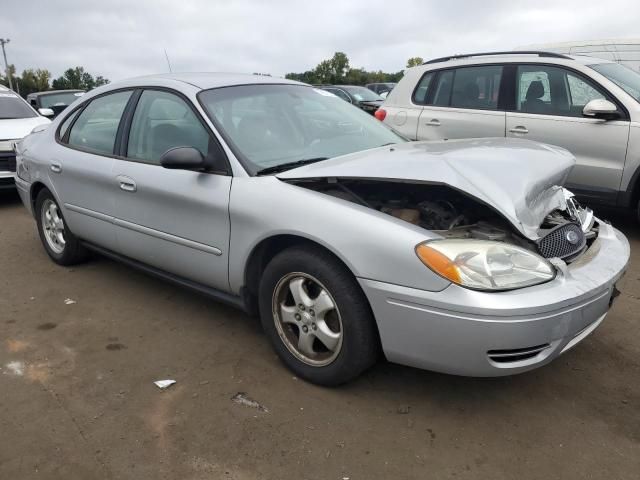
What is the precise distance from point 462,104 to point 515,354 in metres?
4.22

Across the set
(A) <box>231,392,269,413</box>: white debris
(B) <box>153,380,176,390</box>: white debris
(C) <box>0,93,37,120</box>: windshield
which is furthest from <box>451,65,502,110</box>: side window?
(C) <box>0,93,37,120</box>: windshield

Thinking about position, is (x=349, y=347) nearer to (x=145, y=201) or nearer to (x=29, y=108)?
(x=145, y=201)

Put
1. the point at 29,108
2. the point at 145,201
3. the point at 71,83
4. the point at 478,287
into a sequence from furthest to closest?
the point at 71,83 → the point at 29,108 → the point at 145,201 → the point at 478,287

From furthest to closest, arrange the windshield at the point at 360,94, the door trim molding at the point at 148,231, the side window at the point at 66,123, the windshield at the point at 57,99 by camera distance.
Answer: the windshield at the point at 360,94 < the windshield at the point at 57,99 < the side window at the point at 66,123 < the door trim molding at the point at 148,231

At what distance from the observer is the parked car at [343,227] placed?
2336 millimetres

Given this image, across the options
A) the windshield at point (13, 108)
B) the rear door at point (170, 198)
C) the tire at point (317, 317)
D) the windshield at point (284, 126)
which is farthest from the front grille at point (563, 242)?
the windshield at point (13, 108)

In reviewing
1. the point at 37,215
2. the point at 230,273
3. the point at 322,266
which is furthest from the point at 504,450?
the point at 37,215

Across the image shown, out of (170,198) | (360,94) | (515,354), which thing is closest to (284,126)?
(170,198)

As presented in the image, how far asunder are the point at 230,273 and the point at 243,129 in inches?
33.5

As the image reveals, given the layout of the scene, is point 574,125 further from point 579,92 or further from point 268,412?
point 268,412

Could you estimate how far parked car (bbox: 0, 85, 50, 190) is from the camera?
23.8 feet

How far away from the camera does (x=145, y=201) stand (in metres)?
3.51

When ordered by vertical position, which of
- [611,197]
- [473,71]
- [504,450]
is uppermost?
[473,71]

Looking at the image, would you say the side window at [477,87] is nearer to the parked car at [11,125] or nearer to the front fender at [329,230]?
the front fender at [329,230]
